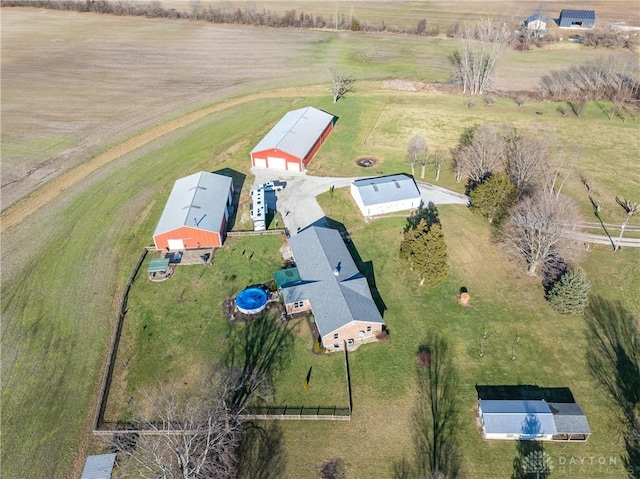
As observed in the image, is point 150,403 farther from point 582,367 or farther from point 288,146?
point 288,146

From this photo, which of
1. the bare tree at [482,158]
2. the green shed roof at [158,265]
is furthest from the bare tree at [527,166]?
the green shed roof at [158,265]

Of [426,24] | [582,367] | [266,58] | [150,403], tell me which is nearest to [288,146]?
[150,403]

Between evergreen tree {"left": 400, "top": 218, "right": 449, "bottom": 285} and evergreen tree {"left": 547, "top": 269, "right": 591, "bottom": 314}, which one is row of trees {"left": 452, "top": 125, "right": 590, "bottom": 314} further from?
evergreen tree {"left": 400, "top": 218, "right": 449, "bottom": 285}

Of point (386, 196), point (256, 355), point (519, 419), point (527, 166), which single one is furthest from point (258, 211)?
point (519, 419)

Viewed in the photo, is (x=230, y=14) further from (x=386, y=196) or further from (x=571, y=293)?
(x=571, y=293)

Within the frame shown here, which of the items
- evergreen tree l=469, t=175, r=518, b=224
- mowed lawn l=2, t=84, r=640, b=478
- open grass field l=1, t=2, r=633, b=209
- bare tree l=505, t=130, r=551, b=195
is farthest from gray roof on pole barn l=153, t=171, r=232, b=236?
bare tree l=505, t=130, r=551, b=195

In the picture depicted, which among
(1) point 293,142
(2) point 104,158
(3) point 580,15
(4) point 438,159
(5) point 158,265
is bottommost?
(5) point 158,265
